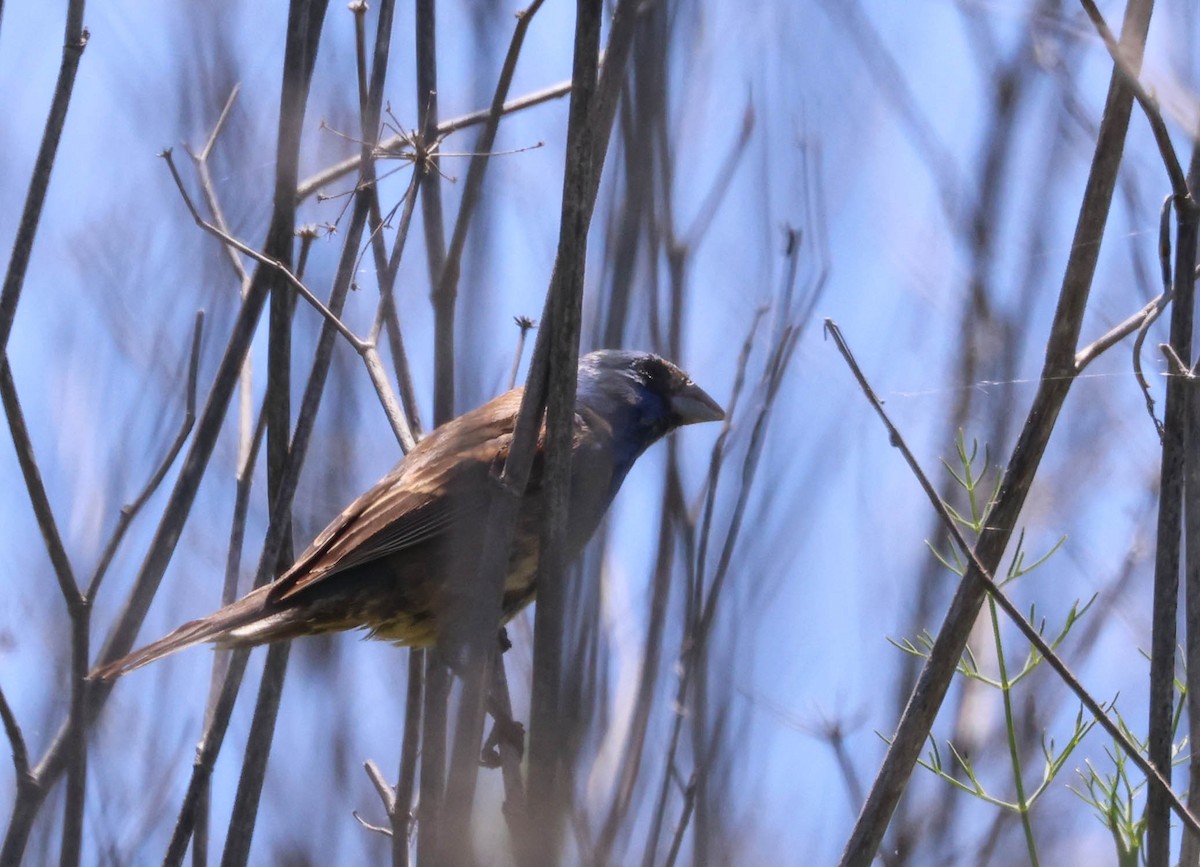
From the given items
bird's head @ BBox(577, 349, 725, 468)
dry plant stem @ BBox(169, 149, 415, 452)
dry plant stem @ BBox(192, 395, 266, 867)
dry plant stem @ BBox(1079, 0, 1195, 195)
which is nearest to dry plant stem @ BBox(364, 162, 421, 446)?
dry plant stem @ BBox(169, 149, 415, 452)

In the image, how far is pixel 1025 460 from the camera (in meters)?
1.83

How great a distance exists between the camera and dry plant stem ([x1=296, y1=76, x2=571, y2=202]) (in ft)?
8.78

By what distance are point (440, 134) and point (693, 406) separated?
1290 mm

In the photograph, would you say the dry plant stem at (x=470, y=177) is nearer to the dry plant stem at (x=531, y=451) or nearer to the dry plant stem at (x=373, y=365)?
the dry plant stem at (x=373, y=365)

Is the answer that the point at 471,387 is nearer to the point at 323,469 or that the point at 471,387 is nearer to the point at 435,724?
the point at 435,724

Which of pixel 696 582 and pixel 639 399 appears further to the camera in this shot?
pixel 639 399

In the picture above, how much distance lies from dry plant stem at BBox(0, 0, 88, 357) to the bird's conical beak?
1.87 metres

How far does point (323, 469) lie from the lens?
2.80 meters

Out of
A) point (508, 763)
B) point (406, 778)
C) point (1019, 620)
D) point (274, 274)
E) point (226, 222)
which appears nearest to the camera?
point (1019, 620)

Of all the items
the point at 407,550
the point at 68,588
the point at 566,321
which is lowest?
the point at 68,588

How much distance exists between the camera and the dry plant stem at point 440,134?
105 inches

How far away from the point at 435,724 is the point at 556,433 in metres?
0.64

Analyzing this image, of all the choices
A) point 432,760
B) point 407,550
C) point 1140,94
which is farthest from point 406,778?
point 1140,94

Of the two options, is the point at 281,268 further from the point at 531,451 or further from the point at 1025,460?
the point at 1025,460
